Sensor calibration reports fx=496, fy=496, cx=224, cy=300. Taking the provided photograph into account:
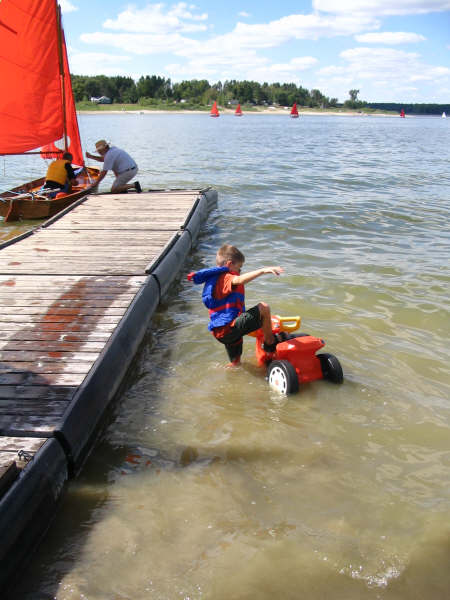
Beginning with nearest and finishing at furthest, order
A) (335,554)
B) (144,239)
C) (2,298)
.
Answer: (335,554) → (2,298) → (144,239)

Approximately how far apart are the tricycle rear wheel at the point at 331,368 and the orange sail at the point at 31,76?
10708 mm

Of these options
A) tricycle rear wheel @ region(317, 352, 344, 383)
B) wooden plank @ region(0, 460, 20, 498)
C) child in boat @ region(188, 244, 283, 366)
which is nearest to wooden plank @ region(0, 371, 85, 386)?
wooden plank @ region(0, 460, 20, 498)

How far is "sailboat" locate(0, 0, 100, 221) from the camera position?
1197cm

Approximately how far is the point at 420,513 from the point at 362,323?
3373mm

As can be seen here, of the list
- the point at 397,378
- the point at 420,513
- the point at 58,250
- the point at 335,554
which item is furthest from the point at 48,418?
the point at 58,250

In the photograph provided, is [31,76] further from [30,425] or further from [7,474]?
[7,474]

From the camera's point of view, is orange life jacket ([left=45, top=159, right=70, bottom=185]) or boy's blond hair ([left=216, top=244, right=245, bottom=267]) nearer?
boy's blond hair ([left=216, top=244, right=245, bottom=267])

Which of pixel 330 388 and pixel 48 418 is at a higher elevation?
pixel 48 418

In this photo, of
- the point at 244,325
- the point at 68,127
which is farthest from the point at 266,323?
the point at 68,127

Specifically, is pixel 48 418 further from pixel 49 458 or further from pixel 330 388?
pixel 330 388

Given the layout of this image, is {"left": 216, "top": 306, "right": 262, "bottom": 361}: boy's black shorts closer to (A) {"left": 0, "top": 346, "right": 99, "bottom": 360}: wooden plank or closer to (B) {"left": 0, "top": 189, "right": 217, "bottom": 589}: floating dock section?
(B) {"left": 0, "top": 189, "right": 217, "bottom": 589}: floating dock section

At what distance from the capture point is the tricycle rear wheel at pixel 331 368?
189 inches

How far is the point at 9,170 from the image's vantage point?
22.7m

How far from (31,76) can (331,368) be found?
1200cm
